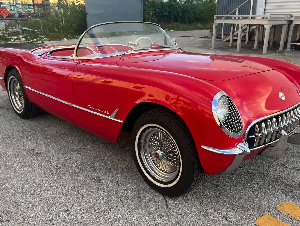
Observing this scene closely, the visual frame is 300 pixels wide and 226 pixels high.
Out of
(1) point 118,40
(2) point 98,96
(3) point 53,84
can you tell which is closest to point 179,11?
(1) point 118,40

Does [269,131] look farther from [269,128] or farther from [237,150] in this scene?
[237,150]

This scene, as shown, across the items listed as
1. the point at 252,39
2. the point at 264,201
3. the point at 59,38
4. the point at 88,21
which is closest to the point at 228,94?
the point at 264,201

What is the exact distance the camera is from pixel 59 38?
15.3m

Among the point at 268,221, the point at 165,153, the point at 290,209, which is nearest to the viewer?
the point at 268,221

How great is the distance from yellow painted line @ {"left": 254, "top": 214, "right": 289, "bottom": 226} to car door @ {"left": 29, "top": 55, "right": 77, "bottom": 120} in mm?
2106

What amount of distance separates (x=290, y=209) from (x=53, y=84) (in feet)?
8.70

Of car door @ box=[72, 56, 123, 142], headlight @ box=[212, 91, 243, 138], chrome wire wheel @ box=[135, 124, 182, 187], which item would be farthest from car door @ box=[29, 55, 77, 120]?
headlight @ box=[212, 91, 243, 138]

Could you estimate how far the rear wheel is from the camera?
4.05 m

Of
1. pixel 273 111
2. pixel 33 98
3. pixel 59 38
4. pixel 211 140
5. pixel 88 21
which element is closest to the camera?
pixel 211 140

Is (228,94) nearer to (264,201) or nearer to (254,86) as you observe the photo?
(254,86)

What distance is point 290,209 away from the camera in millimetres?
2205

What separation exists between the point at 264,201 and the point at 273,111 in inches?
29.1

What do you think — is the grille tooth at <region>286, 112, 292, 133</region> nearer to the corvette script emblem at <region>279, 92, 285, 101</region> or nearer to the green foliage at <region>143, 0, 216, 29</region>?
the corvette script emblem at <region>279, 92, 285, 101</region>

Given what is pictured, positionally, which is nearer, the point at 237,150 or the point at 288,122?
the point at 237,150
